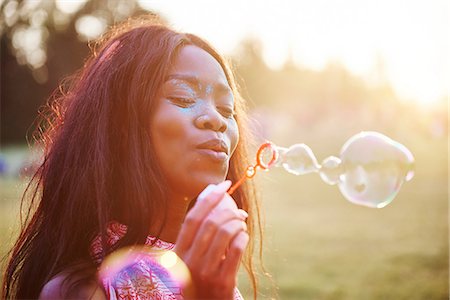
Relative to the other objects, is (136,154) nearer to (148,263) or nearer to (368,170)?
(148,263)

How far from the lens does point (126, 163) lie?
1.78 metres

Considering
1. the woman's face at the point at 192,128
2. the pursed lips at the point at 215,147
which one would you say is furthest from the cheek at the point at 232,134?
the pursed lips at the point at 215,147

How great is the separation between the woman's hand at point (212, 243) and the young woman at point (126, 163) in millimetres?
165

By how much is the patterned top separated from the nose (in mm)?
377

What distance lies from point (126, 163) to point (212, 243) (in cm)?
53

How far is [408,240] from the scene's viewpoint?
23.3ft

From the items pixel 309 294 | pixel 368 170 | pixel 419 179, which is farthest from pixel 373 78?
pixel 368 170

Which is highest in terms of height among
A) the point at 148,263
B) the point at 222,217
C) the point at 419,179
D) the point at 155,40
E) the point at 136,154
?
the point at 155,40

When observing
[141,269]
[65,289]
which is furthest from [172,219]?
A: [65,289]

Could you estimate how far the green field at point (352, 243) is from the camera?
17.1 feet

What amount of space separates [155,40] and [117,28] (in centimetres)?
51

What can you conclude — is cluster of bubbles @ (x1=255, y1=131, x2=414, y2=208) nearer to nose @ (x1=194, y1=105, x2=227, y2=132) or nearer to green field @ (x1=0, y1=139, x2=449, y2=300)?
green field @ (x1=0, y1=139, x2=449, y2=300)

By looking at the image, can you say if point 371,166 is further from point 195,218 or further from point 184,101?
point 195,218

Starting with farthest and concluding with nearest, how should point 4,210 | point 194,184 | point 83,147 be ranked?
point 4,210 < point 83,147 < point 194,184
